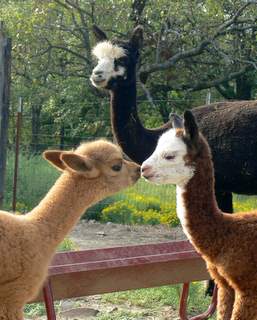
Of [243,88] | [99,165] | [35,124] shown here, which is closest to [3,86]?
[99,165]

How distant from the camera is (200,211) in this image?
464 centimetres

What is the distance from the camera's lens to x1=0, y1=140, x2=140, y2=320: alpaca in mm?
→ 4273

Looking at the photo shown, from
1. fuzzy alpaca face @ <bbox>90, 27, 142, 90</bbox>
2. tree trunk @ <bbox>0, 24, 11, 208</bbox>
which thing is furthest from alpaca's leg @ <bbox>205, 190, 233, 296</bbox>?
tree trunk @ <bbox>0, 24, 11, 208</bbox>

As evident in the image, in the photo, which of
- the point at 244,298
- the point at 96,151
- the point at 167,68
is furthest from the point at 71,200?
the point at 167,68

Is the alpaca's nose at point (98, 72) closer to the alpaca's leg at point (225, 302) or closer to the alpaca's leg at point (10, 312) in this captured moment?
the alpaca's leg at point (225, 302)

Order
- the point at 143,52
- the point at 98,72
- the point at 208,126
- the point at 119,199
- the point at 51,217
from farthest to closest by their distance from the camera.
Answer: the point at 143,52, the point at 119,199, the point at 98,72, the point at 208,126, the point at 51,217

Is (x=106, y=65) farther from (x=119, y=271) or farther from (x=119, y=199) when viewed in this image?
(x=119, y=199)

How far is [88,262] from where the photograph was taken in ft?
16.4

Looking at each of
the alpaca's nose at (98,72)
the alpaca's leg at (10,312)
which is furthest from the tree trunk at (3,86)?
the alpaca's leg at (10,312)

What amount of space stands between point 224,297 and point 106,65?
11.7 feet

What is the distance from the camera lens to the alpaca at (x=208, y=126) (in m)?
6.86

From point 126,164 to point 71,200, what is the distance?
0.58 meters

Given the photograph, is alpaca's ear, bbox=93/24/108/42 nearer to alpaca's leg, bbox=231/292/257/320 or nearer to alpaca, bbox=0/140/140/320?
alpaca, bbox=0/140/140/320

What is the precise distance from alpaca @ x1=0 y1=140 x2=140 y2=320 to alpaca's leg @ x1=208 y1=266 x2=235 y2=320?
0.86 meters
